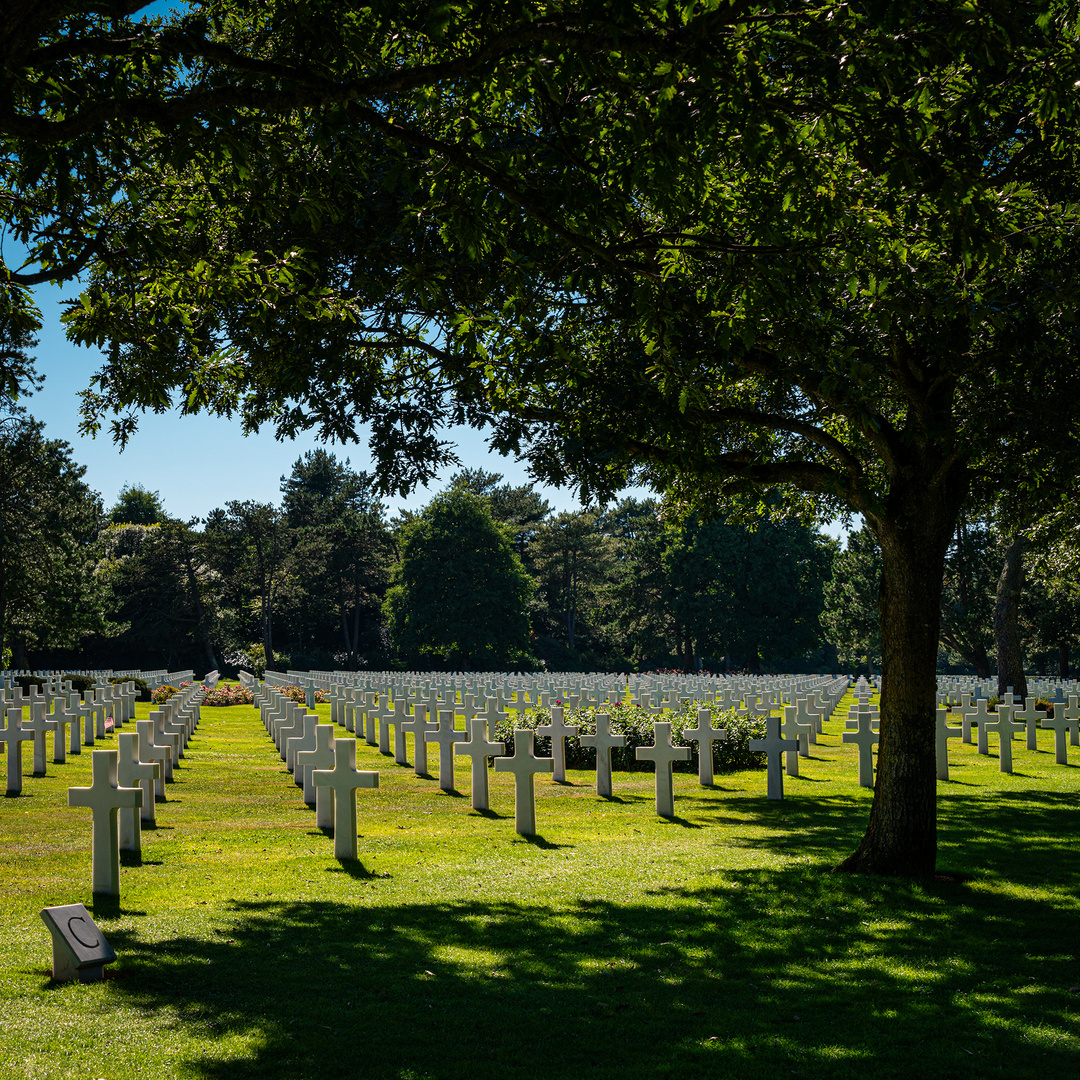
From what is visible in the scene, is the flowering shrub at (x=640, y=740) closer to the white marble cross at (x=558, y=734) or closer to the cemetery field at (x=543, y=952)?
the white marble cross at (x=558, y=734)

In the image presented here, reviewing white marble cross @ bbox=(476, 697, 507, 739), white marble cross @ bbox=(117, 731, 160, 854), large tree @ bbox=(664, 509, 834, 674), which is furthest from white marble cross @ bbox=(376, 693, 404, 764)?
large tree @ bbox=(664, 509, 834, 674)

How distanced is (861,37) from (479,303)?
12.6 feet

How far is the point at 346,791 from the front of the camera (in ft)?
29.2

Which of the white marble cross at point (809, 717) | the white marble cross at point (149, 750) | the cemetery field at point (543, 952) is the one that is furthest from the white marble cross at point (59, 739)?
the white marble cross at point (809, 717)

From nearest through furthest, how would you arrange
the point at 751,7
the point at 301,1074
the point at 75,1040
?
the point at 301,1074 < the point at 75,1040 < the point at 751,7

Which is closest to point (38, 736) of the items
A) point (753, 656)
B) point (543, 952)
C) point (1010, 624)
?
point (543, 952)

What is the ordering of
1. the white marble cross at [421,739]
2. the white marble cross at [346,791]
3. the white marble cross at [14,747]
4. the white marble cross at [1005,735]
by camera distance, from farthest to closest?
the white marble cross at [1005,735], the white marble cross at [421,739], the white marble cross at [14,747], the white marble cross at [346,791]

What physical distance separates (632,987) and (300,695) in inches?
1104

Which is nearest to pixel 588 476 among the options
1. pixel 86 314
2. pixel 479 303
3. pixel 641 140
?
pixel 479 303

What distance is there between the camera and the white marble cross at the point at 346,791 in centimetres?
884

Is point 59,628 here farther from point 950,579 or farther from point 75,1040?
point 75,1040

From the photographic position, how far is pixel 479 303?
8.30 m

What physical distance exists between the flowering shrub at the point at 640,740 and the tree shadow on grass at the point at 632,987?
8569 millimetres

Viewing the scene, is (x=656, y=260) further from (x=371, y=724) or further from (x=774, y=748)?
(x=371, y=724)
